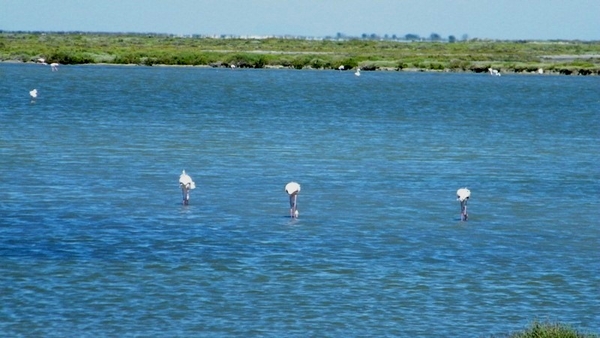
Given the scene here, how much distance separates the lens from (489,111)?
6919 cm

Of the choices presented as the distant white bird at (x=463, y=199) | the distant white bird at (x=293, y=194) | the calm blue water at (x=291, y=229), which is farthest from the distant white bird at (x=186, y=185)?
the distant white bird at (x=463, y=199)

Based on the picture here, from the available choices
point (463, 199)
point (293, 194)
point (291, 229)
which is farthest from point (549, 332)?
point (293, 194)

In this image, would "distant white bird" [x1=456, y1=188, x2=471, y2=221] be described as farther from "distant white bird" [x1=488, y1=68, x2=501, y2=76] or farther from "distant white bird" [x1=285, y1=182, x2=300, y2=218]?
"distant white bird" [x1=488, y1=68, x2=501, y2=76]

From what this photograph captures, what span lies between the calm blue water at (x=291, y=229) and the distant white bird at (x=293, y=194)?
307mm

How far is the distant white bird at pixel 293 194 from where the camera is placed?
1070 inches

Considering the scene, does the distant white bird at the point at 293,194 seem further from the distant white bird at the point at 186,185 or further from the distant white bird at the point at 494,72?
the distant white bird at the point at 494,72

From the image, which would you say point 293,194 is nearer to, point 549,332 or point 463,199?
point 463,199

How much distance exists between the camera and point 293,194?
27328 millimetres

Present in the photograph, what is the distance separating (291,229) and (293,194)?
1.75 m

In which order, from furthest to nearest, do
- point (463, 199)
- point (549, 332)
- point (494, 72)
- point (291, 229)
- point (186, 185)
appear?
point (494, 72)
point (186, 185)
point (463, 199)
point (291, 229)
point (549, 332)

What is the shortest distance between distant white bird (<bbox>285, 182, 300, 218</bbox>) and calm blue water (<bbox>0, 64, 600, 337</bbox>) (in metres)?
0.31

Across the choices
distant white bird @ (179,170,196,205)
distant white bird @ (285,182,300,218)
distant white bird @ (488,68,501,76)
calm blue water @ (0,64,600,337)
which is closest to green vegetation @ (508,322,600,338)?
calm blue water @ (0,64,600,337)

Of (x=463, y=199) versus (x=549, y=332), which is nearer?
(x=549, y=332)

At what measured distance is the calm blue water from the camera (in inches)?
750
